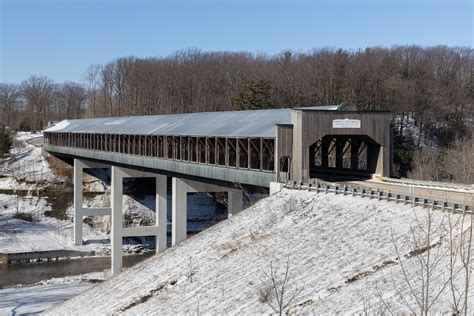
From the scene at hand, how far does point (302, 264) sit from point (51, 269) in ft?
94.7

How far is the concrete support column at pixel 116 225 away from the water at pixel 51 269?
8.28 ft

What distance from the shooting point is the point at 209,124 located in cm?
3228

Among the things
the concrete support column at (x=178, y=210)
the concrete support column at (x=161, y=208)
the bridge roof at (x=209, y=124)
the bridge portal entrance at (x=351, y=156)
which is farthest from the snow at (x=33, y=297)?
the bridge portal entrance at (x=351, y=156)

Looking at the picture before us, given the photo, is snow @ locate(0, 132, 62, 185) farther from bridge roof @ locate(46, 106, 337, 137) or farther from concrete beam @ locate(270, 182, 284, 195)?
concrete beam @ locate(270, 182, 284, 195)

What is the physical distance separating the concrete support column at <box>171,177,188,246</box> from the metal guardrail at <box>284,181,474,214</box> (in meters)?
11.0

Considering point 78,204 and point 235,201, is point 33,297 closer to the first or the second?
point 235,201

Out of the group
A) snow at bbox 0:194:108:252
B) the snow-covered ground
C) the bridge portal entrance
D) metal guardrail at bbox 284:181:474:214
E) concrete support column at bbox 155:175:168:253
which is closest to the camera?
metal guardrail at bbox 284:181:474:214

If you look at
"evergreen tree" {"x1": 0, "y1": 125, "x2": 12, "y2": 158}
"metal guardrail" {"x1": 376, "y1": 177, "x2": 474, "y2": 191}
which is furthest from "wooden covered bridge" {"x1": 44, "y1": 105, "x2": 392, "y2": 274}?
"evergreen tree" {"x1": 0, "y1": 125, "x2": 12, "y2": 158}

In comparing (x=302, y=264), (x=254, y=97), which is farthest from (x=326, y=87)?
(x=302, y=264)

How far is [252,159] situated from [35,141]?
190 ft

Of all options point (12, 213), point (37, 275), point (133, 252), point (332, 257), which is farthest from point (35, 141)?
point (332, 257)

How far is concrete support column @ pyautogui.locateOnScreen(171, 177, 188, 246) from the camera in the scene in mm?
33938

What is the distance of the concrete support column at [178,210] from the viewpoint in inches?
1336

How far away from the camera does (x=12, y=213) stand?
54844mm
